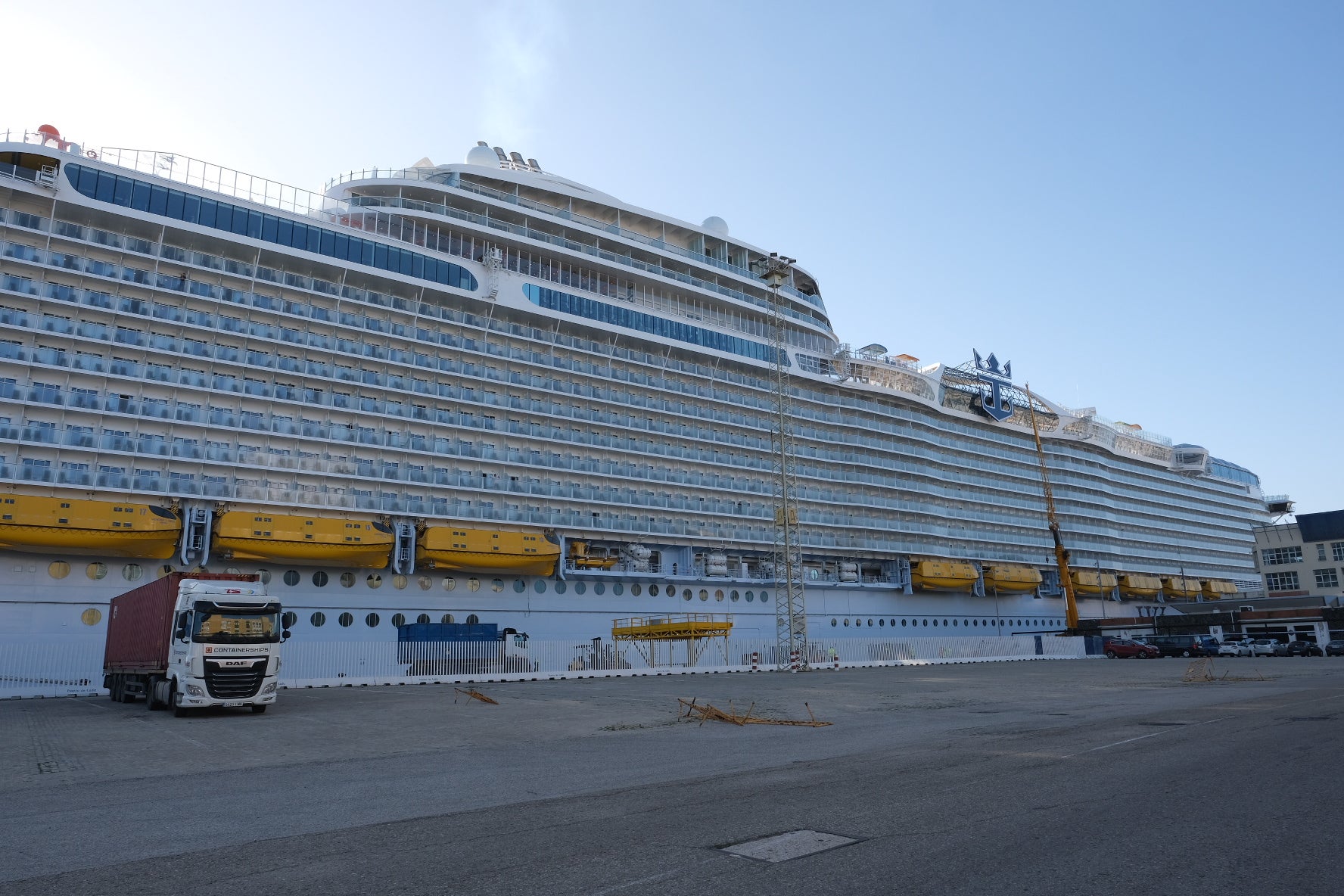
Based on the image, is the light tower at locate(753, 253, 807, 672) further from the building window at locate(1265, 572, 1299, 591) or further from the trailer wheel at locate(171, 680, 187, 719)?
the building window at locate(1265, 572, 1299, 591)

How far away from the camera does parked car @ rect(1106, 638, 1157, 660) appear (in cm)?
5178

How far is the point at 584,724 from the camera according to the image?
1850cm

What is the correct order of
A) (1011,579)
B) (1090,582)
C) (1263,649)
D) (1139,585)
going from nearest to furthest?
1. (1263,649)
2. (1011,579)
3. (1090,582)
4. (1139,585)

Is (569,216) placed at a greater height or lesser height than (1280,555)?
greater

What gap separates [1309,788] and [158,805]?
12.8 metres

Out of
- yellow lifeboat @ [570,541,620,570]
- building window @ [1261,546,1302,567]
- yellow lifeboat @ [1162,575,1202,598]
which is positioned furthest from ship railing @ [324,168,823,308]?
building window @ [1261,546,1302,567]

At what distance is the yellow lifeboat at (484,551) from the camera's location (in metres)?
38.2

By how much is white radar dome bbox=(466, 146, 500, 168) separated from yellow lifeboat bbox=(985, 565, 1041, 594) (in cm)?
4647

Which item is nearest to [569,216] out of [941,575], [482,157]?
[482,157]

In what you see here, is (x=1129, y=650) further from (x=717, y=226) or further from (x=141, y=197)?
(x=141, y=197)

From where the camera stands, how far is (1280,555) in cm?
10175

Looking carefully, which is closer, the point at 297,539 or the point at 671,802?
the point at 671,802

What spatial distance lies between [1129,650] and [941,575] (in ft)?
40.5

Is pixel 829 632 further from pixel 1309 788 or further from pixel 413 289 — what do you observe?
pixel 1309 788
